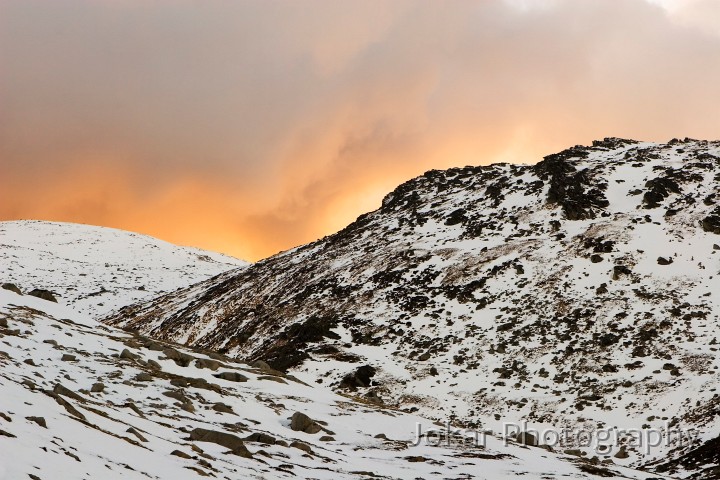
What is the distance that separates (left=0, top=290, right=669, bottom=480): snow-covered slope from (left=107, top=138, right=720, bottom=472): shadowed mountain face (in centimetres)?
879

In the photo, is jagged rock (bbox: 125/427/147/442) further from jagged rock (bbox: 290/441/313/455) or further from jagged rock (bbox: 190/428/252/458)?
jagged rock (bbox: 290/441/313/455)

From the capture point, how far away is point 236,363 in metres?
29.0

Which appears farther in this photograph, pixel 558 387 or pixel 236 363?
pixel 558 387

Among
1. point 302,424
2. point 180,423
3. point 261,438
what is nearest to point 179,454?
point 180,423

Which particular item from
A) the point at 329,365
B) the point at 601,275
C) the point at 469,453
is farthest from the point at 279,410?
the point at 601,275

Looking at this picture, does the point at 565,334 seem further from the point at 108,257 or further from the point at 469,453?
the point at 108,257

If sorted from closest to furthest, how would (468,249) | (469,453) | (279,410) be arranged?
1. (469,453)
2. (279,410)
3. (468,249)

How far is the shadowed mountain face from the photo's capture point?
3316 cm

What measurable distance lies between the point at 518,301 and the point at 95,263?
227 feet

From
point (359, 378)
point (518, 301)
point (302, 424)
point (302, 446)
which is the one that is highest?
point (518, 301)

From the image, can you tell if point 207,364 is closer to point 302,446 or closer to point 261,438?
point 261,438

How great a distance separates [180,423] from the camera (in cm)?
1878

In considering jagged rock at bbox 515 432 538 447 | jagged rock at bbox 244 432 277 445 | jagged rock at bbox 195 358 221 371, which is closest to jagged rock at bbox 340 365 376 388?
jagged rock at bbox 195 358 221 371

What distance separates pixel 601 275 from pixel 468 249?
32.3 ft
